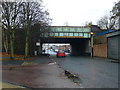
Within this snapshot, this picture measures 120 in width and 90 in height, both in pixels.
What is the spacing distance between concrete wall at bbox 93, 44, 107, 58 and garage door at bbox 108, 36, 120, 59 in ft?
7.41

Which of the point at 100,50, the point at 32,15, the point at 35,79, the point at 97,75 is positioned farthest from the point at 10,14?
the point at 100,50

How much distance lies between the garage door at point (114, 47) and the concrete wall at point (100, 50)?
7.41 ft

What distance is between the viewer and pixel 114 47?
1157 inches

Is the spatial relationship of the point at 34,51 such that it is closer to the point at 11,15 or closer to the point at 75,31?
the point at 75,31

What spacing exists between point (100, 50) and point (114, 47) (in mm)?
7099

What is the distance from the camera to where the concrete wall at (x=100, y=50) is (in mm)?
34041

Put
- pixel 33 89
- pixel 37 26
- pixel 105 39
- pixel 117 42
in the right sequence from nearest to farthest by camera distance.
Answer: pixel 33 89 → pixel 117 42 → pixel 37 26 → pixel 105 39

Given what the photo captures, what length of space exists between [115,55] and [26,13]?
665 inches

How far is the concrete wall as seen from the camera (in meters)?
34.0

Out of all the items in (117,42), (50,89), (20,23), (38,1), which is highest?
(38,1)

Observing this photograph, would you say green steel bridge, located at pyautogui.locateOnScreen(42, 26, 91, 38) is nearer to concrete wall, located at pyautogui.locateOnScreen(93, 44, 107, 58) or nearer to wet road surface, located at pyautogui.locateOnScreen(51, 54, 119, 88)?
concrete wall, located at pyautogui.locateOnScreen(93, 44, 107, 58)

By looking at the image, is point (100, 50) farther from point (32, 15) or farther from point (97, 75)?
point (97, 75)

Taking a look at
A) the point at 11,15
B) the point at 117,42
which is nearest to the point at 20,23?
the point at 11,15

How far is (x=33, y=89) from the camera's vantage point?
744cm
